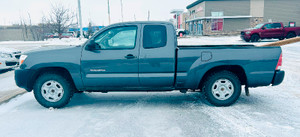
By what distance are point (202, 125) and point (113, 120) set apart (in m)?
1.64

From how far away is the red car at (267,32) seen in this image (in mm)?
20219

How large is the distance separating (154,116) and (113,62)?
1.38 m

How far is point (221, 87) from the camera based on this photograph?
4.89 meters

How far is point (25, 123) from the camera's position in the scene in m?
4.25

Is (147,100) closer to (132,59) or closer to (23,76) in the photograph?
Answer: (132,59)

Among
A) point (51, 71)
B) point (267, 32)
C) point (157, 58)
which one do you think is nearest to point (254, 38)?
point (267, 32)

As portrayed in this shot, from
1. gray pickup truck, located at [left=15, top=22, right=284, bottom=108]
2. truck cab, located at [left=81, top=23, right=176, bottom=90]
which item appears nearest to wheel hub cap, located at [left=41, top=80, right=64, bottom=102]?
gray pickup truck, located at [left=15, top=22, right=284, bottom=108]

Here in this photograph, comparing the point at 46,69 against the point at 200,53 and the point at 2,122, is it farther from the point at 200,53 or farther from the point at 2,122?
the point at 200,53

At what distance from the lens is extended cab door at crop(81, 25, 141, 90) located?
4738 millimetres

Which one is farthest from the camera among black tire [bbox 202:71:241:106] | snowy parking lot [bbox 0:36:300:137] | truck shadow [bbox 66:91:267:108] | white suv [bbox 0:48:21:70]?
white suv [bbox 0:48:21:70]

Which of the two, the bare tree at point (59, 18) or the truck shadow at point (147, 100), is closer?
the truck shadow at point (147, 100)

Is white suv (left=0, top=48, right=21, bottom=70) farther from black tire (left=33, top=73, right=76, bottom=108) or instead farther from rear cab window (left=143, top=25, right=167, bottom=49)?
rear cab window (left=143, top=25, right=167, bottom=49)

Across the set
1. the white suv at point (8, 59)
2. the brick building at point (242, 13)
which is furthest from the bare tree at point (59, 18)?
the brick building at point (242, 13)

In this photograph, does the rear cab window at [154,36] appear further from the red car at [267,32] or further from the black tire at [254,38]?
the black tire at [254,38]
